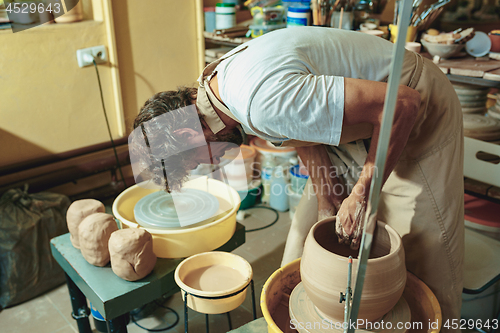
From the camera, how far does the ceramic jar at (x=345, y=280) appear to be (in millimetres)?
1001

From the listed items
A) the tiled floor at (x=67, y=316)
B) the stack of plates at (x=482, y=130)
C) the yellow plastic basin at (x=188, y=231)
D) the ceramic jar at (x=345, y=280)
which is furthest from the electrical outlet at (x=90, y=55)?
the stack of plates at (x=482, y=130)

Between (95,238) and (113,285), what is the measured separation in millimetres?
170

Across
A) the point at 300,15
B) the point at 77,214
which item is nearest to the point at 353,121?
the point at 77,214

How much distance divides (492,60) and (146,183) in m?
1.87

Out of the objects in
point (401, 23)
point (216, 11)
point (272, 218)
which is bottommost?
point (272, 218)

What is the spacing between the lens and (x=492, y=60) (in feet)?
6.84

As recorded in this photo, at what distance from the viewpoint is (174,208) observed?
5.23 ft

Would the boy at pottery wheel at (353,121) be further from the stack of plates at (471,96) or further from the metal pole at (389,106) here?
the stack of plates at (471,96)

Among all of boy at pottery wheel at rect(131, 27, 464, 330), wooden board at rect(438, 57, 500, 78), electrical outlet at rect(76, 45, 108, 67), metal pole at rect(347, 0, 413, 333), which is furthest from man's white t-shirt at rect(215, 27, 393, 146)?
electrical outlet at rect(76, 45, 108, 67)

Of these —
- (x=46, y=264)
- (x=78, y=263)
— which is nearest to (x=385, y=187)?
(x=78, y=263)

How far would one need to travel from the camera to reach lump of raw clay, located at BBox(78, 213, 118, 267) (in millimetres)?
1358

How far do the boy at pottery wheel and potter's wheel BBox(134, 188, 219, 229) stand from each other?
0.26 metres

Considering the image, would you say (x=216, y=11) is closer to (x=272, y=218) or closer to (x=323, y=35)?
(x=272, y=218)

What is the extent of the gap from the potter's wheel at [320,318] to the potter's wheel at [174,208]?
0.51m
